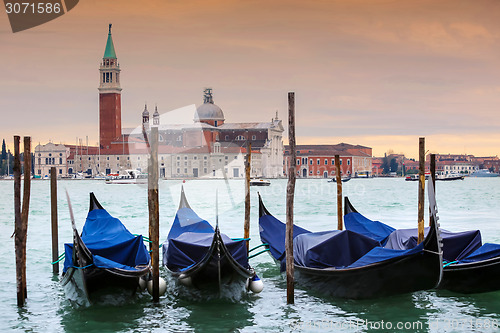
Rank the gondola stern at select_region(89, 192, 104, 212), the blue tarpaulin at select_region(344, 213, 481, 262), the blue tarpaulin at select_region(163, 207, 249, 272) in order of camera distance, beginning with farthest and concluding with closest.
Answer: the gondola stern at select_region(89, 192, 104, 212) → the blue tarpaulin at select_region(344, 213, 481, 262) → the blue tarpaulin at select_region(163, 207, 249, 272)

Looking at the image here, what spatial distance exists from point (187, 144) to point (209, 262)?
51055mm

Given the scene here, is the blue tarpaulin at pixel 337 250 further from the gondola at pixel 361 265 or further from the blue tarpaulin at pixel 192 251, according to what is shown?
the blue tarpaulin at pixel 192 251

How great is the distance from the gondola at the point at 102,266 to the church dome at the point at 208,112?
5099 cm

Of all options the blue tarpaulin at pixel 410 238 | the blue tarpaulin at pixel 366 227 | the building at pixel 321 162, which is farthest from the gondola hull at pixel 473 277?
the building at pixel 321 162

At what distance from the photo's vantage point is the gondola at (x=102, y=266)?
539 centimetres

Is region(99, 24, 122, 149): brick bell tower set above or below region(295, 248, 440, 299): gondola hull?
above

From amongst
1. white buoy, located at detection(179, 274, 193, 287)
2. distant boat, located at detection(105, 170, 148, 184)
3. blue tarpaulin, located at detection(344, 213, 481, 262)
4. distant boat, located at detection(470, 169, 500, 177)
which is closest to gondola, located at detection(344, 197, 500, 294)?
blue tarpaulin, located at detection(344, 213, 481, 262)

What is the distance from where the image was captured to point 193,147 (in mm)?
55969

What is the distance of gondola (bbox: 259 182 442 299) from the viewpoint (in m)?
5.26

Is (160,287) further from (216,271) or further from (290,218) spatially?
(290,218)

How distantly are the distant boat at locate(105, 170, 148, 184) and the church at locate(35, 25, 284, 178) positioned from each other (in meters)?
1.96

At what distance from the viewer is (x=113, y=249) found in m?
6.12

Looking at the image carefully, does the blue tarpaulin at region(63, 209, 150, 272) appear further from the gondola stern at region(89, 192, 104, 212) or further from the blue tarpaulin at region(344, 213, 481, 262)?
the blue tarpaulin at region(344, 213, 481, 262)

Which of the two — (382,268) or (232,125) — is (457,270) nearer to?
(382,268)
